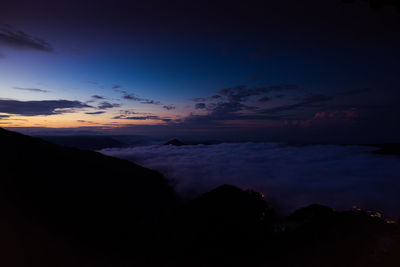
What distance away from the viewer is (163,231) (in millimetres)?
24859

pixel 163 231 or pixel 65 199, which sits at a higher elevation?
pixel 65 199

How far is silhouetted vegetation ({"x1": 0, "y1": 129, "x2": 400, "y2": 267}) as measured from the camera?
520 inches

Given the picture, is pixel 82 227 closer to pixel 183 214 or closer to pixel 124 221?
pixel 124 221

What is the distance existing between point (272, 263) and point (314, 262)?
283cm

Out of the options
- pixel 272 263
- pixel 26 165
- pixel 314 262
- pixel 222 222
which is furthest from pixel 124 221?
pixel 314 262

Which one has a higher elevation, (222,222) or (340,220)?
(340,220)

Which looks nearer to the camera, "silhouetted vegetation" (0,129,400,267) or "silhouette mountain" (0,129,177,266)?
"silhouetted vegetation" (0,129,400,267)

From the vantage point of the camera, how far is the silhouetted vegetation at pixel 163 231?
43.3 feet

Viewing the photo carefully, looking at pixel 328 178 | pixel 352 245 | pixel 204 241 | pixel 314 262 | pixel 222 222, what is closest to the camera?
pixel 314 262

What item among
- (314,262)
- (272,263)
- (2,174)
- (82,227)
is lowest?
(82,227)

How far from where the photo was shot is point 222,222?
1063 inches

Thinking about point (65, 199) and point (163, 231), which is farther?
point (65, 199)

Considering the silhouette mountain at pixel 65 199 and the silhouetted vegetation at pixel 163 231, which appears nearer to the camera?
the silhouetted vegetation at pixel 163 231

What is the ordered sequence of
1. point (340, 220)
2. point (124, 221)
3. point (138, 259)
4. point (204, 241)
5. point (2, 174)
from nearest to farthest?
point (138, 259)
point (340, 220)
point (204, 241)
point (2, 174)
point (124, 221)
